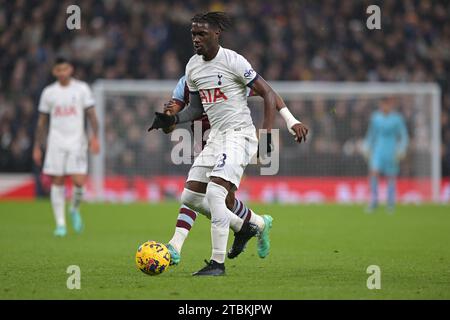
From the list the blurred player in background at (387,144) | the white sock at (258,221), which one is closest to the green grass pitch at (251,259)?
the white sock at (258,221)

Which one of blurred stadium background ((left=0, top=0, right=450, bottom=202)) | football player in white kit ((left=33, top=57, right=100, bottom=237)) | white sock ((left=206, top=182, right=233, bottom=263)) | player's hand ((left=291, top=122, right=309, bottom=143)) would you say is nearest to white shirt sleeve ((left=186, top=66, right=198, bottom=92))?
white sock ((left=206, top=182, right=233, bottom=263))

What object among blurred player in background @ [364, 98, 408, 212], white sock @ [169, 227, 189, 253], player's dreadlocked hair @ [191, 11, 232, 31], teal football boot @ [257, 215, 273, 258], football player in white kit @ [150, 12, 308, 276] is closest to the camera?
football player in white kit @ [150, 12, 308, 276]

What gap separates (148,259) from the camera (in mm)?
8016

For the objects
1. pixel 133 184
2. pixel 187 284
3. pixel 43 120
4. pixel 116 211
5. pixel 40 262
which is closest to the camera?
pixel 187 284

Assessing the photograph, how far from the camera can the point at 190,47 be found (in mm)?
24609

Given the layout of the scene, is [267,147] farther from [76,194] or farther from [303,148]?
[303,148]

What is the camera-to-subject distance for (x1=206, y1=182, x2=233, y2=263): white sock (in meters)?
8.08

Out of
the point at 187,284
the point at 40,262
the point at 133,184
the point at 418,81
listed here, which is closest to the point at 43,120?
the point at 40,262

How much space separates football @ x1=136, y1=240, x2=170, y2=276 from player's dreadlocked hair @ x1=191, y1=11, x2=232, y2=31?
6.69 feet

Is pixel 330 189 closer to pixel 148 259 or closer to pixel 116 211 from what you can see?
pixel 116 211

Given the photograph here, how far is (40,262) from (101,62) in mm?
15173

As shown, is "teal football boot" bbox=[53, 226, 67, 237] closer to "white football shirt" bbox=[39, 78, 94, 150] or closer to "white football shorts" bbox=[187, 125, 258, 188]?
"white football shirt" bbox=[39, 78, 94, 150]

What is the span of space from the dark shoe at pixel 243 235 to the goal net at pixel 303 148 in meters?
13.1

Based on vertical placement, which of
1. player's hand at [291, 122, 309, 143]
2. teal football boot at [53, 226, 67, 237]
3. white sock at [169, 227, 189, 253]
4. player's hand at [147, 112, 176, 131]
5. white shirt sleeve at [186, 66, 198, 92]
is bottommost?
teal football boot at [53, 226, 67, 237]
